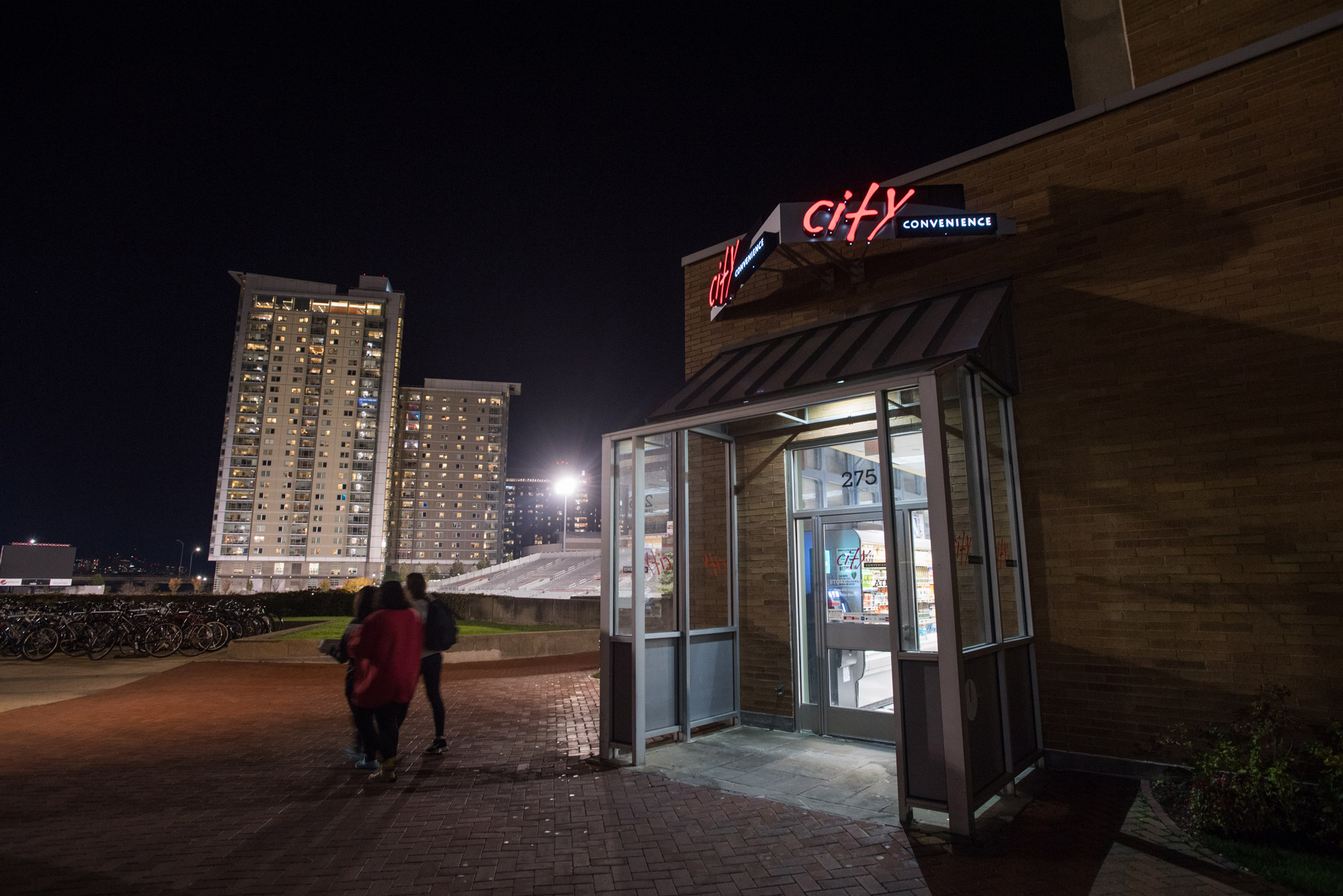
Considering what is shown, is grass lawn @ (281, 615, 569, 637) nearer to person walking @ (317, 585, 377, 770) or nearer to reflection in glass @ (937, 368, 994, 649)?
person walking @ (317, 585, 377, 770)

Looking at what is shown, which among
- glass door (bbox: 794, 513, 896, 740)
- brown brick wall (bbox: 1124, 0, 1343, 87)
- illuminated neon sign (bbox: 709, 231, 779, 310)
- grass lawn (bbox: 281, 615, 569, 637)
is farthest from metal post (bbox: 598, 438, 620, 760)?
grass lawn (bbox: 281, 615, 569, 637)

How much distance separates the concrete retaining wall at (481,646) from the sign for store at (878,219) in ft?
35.8

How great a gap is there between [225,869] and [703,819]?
2977 millimetres

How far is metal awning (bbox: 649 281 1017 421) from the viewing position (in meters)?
5.59

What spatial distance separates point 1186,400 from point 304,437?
4608 inches

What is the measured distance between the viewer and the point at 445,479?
136 m

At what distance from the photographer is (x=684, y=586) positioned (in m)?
7.39

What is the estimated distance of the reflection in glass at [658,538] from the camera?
23.0 feet

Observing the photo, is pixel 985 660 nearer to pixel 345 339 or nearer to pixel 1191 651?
pixel 1191 651

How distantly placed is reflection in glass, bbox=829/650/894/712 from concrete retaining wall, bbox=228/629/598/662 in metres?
9.41

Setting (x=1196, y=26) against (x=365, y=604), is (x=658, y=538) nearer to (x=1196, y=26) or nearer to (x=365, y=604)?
(x=365, y=604)

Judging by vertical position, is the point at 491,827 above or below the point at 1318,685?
below

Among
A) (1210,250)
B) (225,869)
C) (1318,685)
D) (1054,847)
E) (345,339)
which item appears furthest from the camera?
(345,339)

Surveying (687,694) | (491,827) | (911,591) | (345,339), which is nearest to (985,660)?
(911,591)
